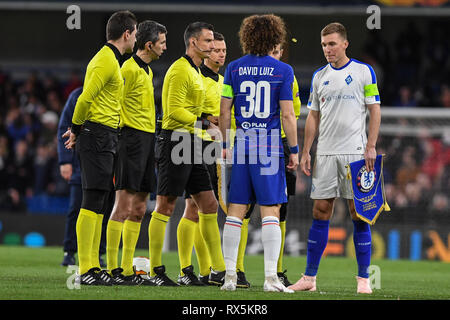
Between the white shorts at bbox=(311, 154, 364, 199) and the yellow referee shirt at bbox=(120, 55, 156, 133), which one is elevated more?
the yellow referee shirt at bbox=(120, 55, 156, 133)

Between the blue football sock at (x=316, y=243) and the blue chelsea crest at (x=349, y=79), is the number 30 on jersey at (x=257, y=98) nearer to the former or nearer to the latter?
the blue chelsea crest at (x=349, y=79)

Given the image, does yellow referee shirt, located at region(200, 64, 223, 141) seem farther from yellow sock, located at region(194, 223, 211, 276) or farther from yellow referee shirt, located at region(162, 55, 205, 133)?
yellow sock, located at region(194, 223, 211, 276)

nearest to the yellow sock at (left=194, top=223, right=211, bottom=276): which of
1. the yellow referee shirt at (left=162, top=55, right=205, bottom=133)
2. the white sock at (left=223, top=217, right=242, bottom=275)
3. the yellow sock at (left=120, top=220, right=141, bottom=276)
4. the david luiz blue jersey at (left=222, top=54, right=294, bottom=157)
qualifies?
the yellow sock at (left=120, top=220, right=141, bottom=276)

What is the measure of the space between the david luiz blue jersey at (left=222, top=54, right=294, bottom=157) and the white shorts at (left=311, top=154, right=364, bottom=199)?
1.96 feet

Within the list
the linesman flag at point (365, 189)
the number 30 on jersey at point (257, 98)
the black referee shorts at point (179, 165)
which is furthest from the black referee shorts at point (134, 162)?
the linesman flag at point (365, 189)

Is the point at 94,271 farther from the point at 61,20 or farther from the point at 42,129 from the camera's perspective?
the point at 61,20

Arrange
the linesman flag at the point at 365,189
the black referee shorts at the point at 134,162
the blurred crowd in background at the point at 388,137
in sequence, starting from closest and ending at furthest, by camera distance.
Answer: the linesman flag at the point at 365,189 → the black referee shorts at the point at 134,162 → the blurred crowd in background at the point at 388,137

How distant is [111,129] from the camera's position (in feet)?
22.3

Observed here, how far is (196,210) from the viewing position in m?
7.57

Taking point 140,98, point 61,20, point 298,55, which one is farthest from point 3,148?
Answer: point 140,98

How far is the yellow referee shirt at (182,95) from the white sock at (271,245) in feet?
4.09

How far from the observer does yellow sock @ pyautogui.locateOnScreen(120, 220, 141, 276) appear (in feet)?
23.2

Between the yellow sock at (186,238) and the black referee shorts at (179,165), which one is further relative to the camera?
the yellow sock at (186,238)

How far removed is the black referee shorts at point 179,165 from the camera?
7043 millimetres
